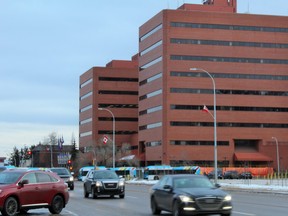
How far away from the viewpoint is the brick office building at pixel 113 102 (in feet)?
487

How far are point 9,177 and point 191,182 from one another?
643cm

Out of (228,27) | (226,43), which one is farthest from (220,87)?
(228,27)

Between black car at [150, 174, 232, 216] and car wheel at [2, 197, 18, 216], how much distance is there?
4.81 meters

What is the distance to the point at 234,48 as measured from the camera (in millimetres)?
115875

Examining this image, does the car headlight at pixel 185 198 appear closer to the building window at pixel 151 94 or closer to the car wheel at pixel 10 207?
the car wheel at pixel 10 207

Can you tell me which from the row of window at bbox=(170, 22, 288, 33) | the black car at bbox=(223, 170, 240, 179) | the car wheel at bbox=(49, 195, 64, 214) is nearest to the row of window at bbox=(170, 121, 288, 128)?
the row of window at bbox=(170, 22, 288, 33)

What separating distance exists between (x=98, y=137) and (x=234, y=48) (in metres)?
50.0

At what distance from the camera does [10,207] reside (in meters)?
18.0

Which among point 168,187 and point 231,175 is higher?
point 168,187

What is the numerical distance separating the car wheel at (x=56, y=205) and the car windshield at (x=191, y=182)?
15.7 ft

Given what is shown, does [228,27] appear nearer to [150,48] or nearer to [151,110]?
[150,48]

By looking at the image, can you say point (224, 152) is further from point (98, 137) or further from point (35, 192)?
point (35, 192)

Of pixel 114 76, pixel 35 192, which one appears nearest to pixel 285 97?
pixel 114 76

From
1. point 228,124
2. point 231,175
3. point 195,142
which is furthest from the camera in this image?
point 228,124
